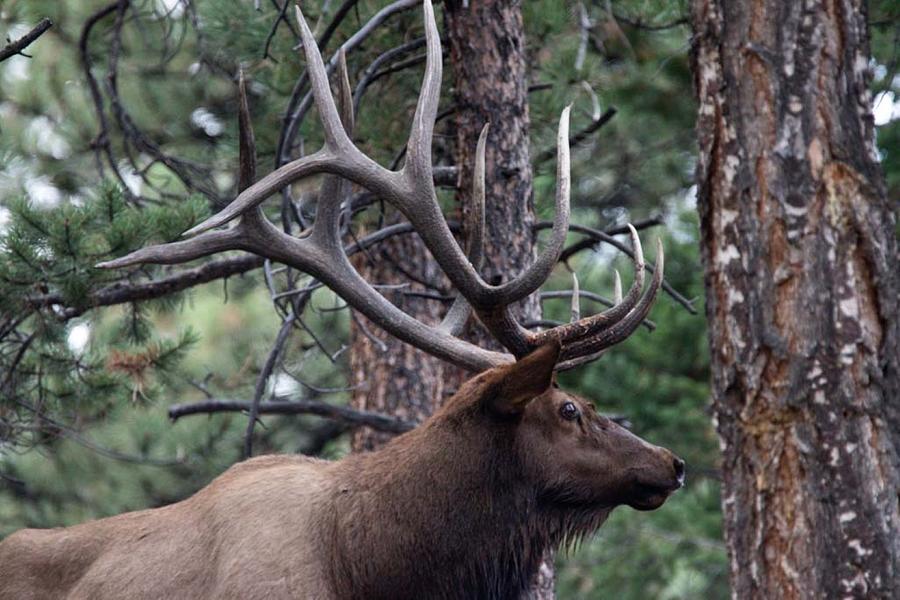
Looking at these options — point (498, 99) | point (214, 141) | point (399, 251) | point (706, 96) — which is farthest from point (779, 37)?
point (214, 141)

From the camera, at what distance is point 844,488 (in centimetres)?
495

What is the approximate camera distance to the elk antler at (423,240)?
457 centimetres

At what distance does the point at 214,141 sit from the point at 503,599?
19.2ft

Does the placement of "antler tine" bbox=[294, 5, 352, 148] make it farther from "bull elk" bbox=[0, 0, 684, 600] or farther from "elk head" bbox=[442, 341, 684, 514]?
"elk head" bbox=[442, 341, 684, 514]

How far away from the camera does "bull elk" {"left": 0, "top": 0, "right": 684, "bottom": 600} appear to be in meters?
4.68

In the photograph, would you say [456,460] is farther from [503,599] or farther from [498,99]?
[498,99]

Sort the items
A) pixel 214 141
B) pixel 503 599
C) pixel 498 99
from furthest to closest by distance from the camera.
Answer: pixel 214 141 → pixel 498 99 → pixel 503 599

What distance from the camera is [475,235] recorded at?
472 centimetres

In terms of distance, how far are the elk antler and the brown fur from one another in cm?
21

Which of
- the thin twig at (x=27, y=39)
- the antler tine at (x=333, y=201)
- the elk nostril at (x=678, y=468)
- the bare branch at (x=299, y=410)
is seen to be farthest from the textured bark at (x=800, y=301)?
the thin twig at (x=27, y=39)

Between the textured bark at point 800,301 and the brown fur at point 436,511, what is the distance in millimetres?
509

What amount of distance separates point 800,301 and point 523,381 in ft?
3.97

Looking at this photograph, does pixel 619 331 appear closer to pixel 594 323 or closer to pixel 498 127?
pixel 594 323

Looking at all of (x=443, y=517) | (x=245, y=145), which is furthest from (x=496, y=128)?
(x=443, y=517)
